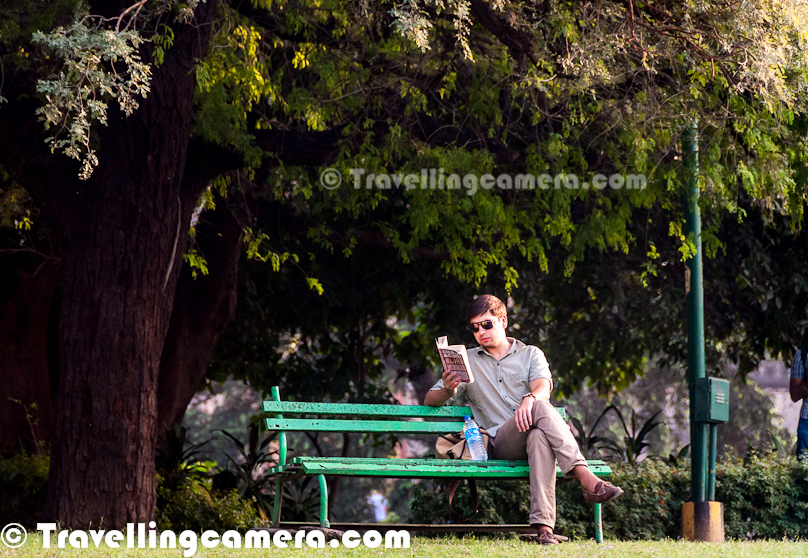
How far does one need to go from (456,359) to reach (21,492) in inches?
213

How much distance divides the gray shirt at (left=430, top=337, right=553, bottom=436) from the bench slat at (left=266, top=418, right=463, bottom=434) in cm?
31

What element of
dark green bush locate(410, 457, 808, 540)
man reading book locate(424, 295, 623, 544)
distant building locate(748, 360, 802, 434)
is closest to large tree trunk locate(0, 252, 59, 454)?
dark green bush locate(410, 457, 808, 540)

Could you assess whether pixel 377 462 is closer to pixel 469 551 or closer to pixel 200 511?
pixel 469 551

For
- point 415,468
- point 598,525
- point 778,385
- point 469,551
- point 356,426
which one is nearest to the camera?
point 469,551

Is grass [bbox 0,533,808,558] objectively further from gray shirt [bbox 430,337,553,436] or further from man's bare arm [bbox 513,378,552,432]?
gray shirt [bbox 430,337,553,436]

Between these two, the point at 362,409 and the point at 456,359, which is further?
the point at 362,409

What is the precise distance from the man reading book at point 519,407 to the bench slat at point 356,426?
0.58ft

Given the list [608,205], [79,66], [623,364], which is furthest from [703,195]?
[623,364]

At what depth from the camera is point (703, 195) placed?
812 cm

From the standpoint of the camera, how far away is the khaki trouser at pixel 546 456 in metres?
5.74

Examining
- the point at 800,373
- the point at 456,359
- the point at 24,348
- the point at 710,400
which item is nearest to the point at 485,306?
the point at 456,359

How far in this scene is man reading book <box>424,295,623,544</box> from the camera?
5.78 meters

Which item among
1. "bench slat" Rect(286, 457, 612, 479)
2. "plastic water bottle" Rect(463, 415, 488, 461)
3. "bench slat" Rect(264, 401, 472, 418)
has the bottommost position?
"bench slat" Rect(286, 457, 612, 479)

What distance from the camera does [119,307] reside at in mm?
7441
